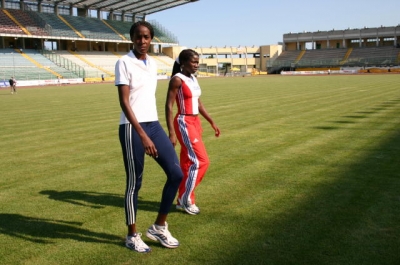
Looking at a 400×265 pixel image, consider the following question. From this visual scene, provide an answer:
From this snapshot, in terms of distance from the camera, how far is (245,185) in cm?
612

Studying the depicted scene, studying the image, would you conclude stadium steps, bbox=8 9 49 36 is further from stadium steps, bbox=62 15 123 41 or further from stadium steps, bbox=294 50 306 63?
stadium steps, bbox=294 50 306 63

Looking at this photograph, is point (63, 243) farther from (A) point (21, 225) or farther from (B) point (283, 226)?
(B) point (283, 226)

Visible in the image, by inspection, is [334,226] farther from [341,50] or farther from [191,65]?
[341,50]

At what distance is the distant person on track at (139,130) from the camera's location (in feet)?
12.4

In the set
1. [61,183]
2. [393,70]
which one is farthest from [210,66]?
[61,183]

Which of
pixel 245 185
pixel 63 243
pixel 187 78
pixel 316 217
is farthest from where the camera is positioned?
pixel 245 185

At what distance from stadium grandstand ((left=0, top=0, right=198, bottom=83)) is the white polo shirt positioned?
156ft

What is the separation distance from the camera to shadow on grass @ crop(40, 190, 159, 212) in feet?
17.7

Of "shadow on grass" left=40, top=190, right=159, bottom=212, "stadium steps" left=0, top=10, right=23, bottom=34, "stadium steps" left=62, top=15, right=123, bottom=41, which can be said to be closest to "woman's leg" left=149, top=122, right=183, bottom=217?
"shadow on grass" left=40, top=190, right=159, bottom=212

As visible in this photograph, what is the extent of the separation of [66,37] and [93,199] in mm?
60259

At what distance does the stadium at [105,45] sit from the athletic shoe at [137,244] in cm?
4771

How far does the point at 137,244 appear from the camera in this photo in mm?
4008

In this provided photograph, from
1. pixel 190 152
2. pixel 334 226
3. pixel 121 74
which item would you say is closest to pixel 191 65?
pixel 190 152

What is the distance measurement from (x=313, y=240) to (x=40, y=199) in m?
3.72
